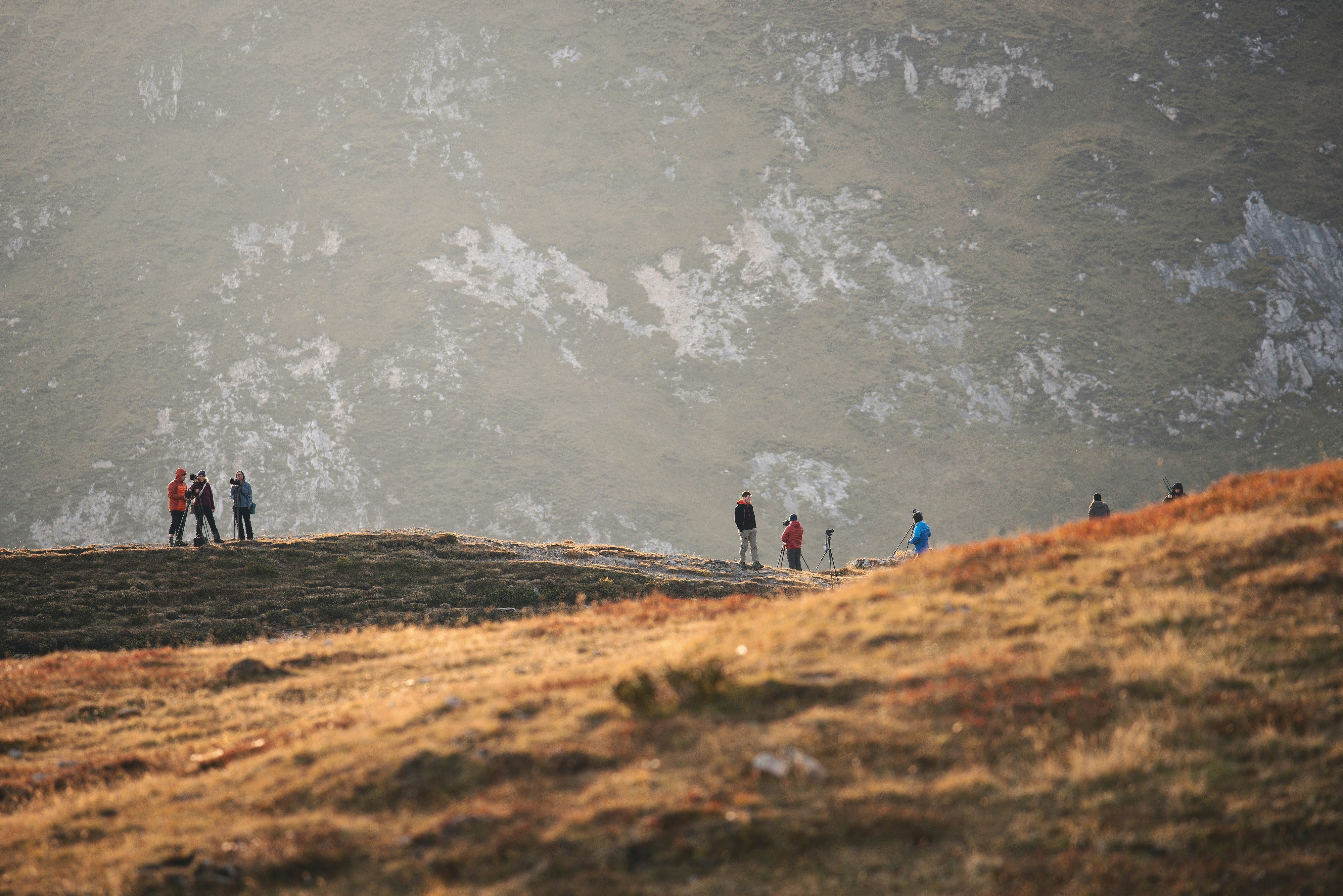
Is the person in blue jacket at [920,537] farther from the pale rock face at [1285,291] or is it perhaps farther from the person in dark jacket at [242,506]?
the pale rock face at [1285,291]

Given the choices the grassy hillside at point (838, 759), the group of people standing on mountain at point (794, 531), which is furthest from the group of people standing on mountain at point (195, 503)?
the grassy hillside at point (838, 759)

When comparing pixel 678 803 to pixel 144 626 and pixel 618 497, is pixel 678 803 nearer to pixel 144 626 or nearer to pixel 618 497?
pixel 144 626

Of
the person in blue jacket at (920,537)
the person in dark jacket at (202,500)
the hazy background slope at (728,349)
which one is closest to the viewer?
the person in blue jacket at (920,537)

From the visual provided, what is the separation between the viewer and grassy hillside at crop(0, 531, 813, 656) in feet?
80.5

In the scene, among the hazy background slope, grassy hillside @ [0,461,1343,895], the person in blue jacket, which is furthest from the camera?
the hazy background slope

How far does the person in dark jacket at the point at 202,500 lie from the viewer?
35125mm

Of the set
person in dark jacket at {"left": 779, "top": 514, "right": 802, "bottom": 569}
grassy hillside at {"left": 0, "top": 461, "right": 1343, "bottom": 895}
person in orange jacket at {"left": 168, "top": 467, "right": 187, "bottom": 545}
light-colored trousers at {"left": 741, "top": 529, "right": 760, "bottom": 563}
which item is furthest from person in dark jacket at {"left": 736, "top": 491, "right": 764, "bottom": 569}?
grassy hillside at {"left": 0, "top": 461, "right": 1343, "bottom": 895}

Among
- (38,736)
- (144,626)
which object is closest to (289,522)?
(144,626)

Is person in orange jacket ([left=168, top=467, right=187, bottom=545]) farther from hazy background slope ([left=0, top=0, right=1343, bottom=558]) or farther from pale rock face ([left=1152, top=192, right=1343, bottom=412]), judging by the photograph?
pale rock face ([left=1152, top=192, right=1343, bottom=412])

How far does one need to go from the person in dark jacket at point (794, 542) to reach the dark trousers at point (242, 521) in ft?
76.9

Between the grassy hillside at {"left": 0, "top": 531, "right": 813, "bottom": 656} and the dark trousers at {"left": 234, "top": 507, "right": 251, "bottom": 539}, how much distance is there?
1.40m

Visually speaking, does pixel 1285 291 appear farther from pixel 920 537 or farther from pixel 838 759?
pixel 838 759

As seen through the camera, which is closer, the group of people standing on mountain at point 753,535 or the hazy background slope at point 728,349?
the group of people standing on mountain at point 753,535

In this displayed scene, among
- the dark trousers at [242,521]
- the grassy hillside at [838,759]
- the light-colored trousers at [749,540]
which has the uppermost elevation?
the dark trousers at [242,521]
